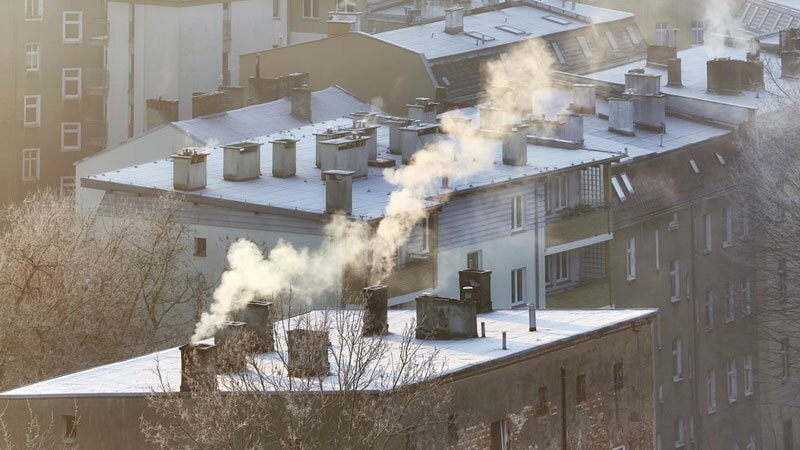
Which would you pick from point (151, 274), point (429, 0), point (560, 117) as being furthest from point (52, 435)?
point (429, 0)

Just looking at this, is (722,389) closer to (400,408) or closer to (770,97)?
(770,97)

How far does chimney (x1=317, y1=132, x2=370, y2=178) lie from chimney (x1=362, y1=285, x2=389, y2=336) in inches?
524

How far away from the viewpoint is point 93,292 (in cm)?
6009

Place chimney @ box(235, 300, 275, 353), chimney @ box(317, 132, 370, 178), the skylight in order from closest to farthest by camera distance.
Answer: chimney @ box(235, 300, 275, 353) < chimney @ box(317, 132, 370, 178) < the skylight

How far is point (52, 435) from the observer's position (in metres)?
44.5

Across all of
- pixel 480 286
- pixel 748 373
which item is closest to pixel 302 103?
pixel 748 373

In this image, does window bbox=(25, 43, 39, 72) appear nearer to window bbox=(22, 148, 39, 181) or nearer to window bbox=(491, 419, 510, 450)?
window bbox=(22, 148, 39, 181)

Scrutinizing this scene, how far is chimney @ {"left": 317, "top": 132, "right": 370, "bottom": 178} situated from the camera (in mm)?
62906

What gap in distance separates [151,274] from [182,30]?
3251 centimetres

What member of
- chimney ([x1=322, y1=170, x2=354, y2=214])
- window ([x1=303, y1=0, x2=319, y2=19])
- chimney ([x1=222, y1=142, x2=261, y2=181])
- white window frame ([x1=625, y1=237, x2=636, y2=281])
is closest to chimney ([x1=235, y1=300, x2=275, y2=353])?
chimney ([x1=322, y1=170, x2=354, y2=214])

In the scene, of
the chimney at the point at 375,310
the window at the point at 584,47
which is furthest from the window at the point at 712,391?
the chimney at the point at 375,310

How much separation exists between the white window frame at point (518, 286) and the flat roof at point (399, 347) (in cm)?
1162

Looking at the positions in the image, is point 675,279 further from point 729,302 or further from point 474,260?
point 474,260

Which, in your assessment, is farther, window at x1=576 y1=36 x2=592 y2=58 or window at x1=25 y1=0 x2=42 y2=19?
window at x1=576 y1=36 x2=592 y2=58
